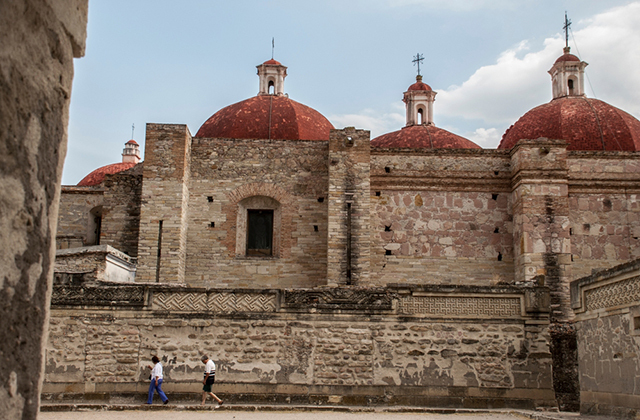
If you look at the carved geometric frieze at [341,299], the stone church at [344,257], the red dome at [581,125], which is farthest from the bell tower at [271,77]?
the carved geometric frieze at [341,299]

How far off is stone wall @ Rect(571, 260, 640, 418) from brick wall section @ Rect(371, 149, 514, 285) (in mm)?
6593

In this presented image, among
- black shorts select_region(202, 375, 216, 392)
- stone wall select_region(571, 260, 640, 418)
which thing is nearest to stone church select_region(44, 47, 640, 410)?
black shorts select_region(202, 375, 216, 392)

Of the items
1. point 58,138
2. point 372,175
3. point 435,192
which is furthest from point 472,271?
point 58,138

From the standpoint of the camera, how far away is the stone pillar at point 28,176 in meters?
1.52

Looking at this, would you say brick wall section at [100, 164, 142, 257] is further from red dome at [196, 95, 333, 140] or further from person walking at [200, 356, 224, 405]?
person walking at [200, 356, 224, 405]

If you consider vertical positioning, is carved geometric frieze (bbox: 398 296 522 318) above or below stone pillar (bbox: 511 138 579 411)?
below

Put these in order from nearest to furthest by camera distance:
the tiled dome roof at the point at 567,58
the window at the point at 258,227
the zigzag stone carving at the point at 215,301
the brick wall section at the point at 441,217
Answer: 1. the zigzag stone carving at the point at 215,301
2. the brick wall section at the point at 441,217
3. the window at the point at 258,227
4. the tiled dome roof at the point at 567,58

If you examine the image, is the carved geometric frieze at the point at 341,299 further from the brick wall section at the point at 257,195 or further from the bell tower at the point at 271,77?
the bell tower at the point at 271,77

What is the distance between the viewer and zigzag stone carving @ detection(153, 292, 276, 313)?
10203 mm

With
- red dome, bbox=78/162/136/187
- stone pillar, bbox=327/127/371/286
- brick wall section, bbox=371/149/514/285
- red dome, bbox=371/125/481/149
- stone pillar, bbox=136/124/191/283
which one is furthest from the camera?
red dome, bbox=78/162/136/187

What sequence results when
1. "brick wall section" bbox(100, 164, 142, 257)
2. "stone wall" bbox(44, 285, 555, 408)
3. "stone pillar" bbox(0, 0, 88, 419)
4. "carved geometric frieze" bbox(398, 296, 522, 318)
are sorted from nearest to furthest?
"stone pillar" bbox(0, 0, 88, 419)
"stone wall" bbox(44, 285, 555, 408)
"carved geometric frieze" bbox(398, 296, 522, 318)
"brick wall section" bbox(100, 164, 142, 257)

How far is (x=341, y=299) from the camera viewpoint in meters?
10.3

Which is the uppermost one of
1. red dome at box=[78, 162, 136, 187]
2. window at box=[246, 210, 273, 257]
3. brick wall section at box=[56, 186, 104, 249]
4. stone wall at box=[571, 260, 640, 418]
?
red dome at box=[78, 162, 136, 187]

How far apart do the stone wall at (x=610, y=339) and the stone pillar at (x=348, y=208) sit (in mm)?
6482
